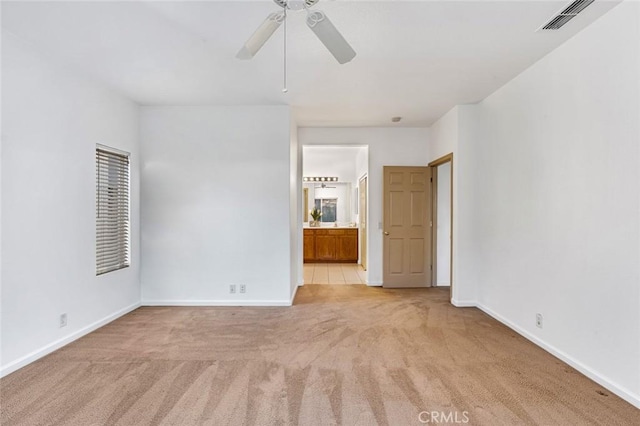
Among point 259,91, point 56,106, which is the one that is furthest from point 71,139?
point 259,91

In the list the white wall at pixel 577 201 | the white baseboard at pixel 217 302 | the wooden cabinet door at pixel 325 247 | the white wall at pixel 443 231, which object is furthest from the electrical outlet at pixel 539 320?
the wooden cabinet door at pixel 325 247

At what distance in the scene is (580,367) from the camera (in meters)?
2.55

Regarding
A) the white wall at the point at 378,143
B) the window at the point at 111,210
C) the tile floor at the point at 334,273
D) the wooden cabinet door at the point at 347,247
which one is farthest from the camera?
the wooden cabinet door at the point at 347,247

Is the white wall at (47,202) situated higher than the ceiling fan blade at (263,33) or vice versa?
the ceiling fan blade at (263,33)

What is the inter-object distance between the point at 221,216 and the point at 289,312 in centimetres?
158

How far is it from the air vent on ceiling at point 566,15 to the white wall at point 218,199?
291 centimetres

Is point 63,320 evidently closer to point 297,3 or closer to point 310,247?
point 297,3

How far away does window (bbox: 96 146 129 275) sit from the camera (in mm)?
3646

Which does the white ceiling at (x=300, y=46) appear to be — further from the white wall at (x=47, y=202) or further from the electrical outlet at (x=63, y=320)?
the electrical outlet at (x=63, y=320)

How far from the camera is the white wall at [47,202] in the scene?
102 inches

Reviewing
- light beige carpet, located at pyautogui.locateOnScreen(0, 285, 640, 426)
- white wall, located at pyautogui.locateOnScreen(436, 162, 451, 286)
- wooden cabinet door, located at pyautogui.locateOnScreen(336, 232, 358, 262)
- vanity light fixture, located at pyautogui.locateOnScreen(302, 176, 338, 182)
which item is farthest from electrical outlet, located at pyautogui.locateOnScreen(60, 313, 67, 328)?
vanity light fixture, located at pyautogui.locateOnScreen(302, 176, 338, 182)

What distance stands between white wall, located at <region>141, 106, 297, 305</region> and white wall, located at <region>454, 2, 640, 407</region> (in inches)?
106

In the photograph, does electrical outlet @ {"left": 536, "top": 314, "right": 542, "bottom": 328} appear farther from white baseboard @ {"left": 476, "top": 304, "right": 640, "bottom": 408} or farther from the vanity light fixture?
the vanity light fixture

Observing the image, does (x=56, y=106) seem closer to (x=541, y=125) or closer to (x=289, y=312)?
(x=289, y=312)
